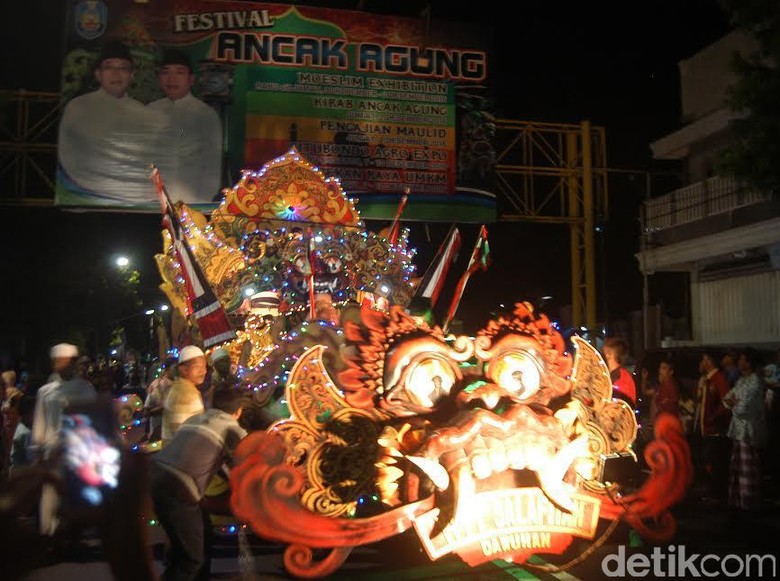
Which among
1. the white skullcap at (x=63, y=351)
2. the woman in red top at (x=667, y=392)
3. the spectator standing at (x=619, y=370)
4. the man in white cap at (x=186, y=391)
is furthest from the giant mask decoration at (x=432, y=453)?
the woman in red top at (x=667, y=392)

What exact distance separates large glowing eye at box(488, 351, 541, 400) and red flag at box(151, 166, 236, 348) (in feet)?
15.5

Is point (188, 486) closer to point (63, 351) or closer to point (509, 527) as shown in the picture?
point (509, 527)

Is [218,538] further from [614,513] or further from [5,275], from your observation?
[5,275]

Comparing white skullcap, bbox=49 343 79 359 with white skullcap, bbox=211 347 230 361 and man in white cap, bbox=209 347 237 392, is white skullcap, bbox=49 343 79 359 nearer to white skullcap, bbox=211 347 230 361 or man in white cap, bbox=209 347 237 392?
man in white cap, bbox=209 347 237 392

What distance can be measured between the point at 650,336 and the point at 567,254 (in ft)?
18.3

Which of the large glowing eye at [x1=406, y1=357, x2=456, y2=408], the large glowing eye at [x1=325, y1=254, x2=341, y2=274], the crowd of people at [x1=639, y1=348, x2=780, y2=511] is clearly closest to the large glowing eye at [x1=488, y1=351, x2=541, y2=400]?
the large glowing eye at [x1=406, y1=357, x2=456, y2=408]

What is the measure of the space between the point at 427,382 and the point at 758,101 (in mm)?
6867

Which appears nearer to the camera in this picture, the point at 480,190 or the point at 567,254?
the point at 480,190

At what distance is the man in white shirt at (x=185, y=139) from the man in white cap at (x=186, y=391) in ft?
26.7

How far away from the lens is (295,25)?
49.4 feet

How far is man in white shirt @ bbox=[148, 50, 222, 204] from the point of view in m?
14.6

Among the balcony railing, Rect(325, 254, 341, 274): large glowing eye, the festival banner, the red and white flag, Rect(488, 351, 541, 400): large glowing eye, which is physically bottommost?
Rect(488, 351, 541, 400): large glowing eye

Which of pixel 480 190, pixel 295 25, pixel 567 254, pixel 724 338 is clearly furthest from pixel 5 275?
pixel 724 338

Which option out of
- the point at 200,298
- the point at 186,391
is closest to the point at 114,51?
the point at 200,298
